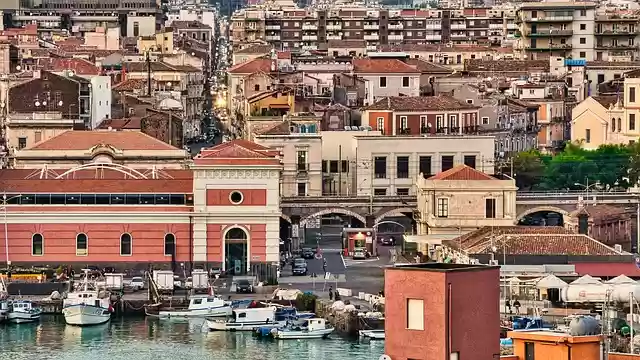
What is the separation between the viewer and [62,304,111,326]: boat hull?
4209 cm

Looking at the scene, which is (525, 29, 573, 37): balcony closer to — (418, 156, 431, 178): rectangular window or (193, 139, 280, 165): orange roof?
(418, 156, 431, 178): rectangular window

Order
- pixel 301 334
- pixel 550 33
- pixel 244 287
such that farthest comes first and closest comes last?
pixel 550 33, pixel 244 287, pixel 301 334

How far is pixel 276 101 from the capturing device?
64.6 m

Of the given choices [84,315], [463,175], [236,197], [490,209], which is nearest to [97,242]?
[236,197]

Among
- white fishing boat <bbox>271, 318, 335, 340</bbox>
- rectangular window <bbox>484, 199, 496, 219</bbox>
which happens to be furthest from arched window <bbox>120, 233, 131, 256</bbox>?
rectangular window <bbox>484, 199, 496, 219</bbox>

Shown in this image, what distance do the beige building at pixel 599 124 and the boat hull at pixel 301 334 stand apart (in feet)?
77.9

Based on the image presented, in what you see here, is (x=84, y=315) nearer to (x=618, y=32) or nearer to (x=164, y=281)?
(x=164, y=281)

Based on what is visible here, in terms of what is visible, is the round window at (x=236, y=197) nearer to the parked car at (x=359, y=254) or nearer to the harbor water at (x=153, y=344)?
the harbor water at (x=153, y=344)

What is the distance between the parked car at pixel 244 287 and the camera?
44.7 m

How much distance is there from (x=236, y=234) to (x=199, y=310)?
3.60 m

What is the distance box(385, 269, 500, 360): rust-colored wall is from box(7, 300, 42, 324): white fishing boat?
2464cm

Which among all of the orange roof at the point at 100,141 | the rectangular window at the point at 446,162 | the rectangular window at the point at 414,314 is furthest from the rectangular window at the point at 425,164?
the rectangular window at the point at 414,314

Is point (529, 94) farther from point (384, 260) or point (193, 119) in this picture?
point (384, 260)

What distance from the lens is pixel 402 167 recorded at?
54656mm
